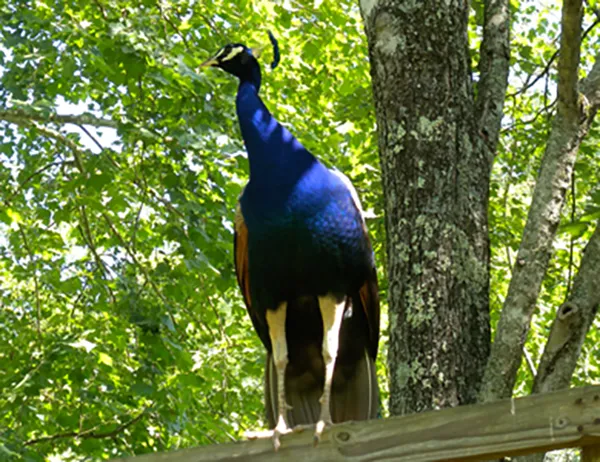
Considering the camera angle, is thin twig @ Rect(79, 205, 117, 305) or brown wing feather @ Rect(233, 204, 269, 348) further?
thin twig @ Rect(79, 205, 117, 305)

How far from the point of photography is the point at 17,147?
6875mm

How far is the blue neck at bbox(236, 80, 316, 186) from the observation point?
311cm

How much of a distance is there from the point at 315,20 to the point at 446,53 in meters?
4.99

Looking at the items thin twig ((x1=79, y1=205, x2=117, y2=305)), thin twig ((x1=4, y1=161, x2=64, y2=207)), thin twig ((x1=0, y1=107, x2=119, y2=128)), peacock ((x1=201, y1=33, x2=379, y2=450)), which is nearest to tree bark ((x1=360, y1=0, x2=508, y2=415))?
peacock ((x1=201, y1=33, x2=379, y2=450))

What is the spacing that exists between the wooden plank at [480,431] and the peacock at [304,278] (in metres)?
0.73

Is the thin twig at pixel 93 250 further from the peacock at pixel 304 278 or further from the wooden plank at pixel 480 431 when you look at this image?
the wooden plank at pixel 480 431

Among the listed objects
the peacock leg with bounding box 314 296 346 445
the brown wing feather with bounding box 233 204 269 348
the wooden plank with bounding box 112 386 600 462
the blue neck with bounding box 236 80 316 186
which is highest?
the blue neck with bounding box 236 80 316 186

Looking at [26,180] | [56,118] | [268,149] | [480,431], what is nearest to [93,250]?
[26,180]

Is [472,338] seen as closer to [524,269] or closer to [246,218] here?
[524,269]

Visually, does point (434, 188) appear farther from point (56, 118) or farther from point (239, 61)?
point (56, 118)

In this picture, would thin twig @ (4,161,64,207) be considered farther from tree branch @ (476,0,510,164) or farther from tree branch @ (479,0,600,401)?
tree branch @ (479,0,600,401)

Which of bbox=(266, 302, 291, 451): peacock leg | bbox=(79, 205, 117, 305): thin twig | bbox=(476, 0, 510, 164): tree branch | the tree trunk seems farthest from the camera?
bbox=(79, 205, 117, 305): thin twig

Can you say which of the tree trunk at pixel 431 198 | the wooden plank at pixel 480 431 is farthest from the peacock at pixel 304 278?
the wooden plank at pixel 480 431

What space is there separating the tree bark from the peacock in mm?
193
